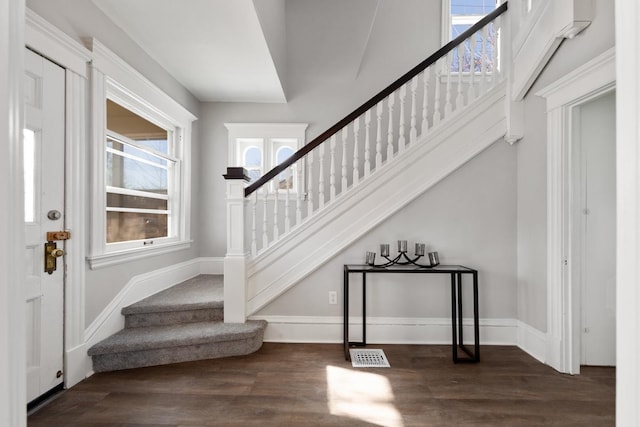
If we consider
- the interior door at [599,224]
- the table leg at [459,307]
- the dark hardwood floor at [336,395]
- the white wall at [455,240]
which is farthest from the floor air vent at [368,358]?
the interior door at [599,224]

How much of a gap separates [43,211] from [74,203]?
220 millimetres

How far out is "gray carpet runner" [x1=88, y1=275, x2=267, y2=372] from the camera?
8.18ft

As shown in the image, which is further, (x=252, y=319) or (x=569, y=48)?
(x=252, y=319)

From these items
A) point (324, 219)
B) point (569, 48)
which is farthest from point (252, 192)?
point (569, 48)

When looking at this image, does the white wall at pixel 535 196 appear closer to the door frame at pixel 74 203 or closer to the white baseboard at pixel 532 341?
the white baseboard at pixel 532 341

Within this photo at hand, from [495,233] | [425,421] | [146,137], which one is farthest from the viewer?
[146,137]

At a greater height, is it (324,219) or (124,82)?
(124,82)

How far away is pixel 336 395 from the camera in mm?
2129

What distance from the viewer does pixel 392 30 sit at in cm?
415
